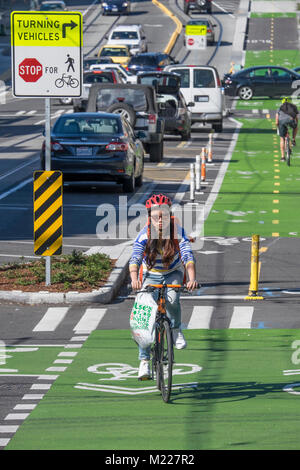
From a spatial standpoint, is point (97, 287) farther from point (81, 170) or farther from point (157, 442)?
Result: point (81, 170)

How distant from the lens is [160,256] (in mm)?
10672

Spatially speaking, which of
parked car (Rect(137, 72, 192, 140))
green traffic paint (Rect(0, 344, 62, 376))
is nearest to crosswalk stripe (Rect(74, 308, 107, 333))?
green traffic paint (Rect(0, 344, 62, 376))

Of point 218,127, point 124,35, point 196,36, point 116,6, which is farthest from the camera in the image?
point 116,6

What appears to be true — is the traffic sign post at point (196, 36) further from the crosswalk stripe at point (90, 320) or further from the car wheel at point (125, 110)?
the crosswalk stripe at point (90, 320)

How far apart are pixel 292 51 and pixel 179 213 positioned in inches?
2385

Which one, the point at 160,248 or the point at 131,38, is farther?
the point at 131,38

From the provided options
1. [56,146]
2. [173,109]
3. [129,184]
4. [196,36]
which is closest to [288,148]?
[173,109]

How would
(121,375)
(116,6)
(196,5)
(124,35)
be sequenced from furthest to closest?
(116,6) → (196,5) → (124,35) → (121,375)

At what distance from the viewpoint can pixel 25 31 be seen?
15906 millimetres

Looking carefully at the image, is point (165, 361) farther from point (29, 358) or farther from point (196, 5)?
point (196, 5)

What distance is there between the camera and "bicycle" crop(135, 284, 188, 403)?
1010 centimetres

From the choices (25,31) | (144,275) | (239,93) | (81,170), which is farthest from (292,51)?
(144,275)

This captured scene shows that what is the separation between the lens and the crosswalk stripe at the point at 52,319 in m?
13.8

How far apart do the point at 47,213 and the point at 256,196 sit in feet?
39.4
